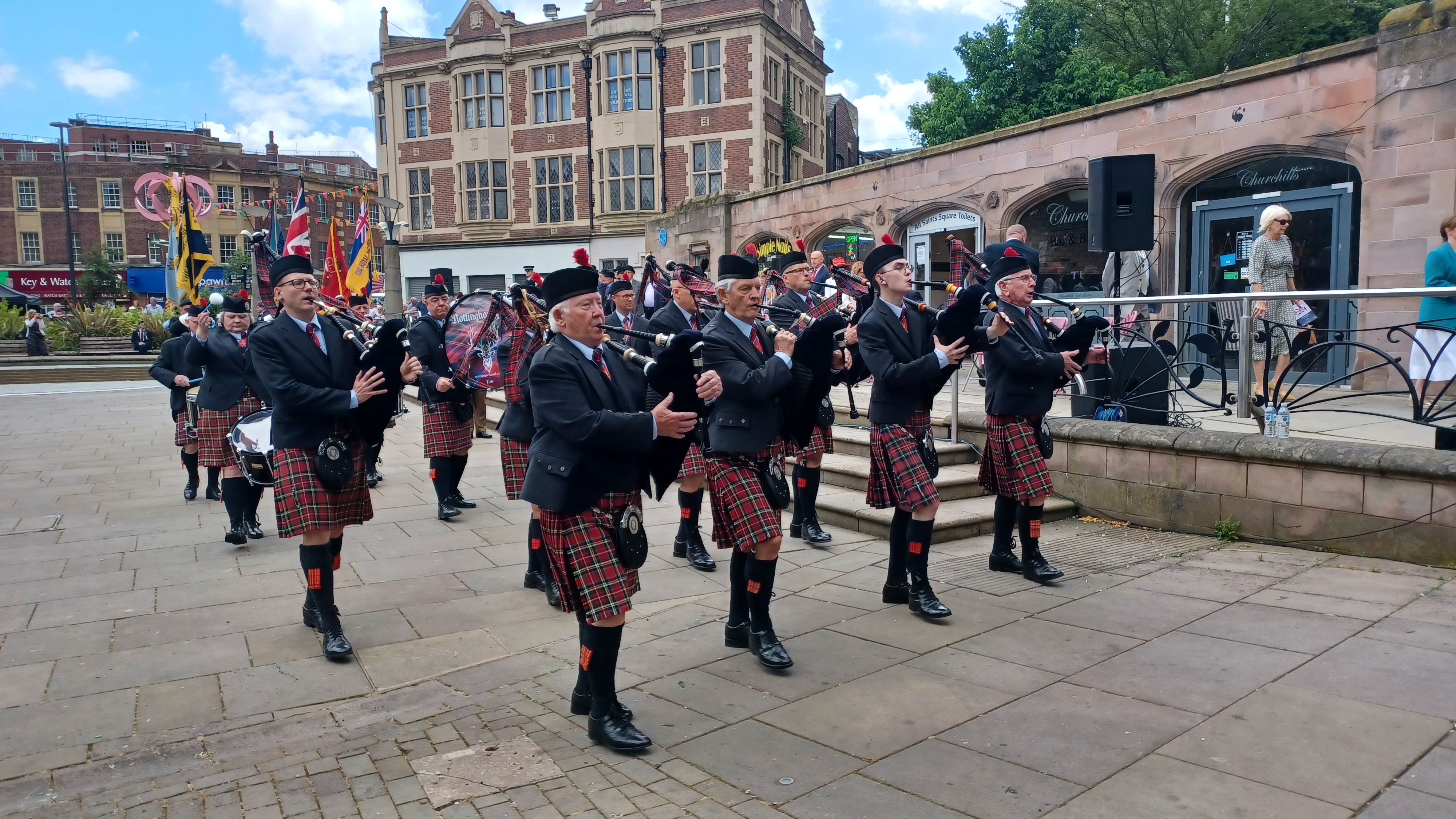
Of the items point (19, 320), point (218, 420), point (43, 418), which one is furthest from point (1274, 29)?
point (19, 320)

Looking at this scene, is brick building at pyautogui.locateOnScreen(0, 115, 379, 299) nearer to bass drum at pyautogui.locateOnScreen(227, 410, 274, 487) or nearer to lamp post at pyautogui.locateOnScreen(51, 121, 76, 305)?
lamp post at pyautogui.locateOnScreen(51, 121, 76, 305)

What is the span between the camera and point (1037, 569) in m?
6.00

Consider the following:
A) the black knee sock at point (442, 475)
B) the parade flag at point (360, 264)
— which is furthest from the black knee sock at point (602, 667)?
the parade flag at point (360, 264)

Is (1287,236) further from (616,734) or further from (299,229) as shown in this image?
(616,734)

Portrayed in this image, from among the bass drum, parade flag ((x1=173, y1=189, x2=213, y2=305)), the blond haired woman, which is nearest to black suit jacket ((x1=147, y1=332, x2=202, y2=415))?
parade flag ((x1=173, y1=189, x2=213, y2=305))

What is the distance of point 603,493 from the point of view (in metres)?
3.90

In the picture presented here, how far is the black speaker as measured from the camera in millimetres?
8547

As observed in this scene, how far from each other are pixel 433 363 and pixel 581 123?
30.5 metres

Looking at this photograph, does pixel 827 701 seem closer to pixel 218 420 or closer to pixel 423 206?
pixel 218 420

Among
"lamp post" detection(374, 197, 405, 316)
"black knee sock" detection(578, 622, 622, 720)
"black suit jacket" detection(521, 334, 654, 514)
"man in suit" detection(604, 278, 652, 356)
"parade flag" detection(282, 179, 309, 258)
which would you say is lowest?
"black knee sock" detection(578, 622, 622, 720)

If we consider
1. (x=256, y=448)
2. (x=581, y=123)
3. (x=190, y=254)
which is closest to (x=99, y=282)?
(x=581, y=123)

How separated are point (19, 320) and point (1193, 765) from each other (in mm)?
36892

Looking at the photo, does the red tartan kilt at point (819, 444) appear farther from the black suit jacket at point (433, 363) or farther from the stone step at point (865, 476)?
the black suit jacket at point (433, 363)

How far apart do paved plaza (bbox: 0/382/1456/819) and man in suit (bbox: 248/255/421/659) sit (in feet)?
1.57
